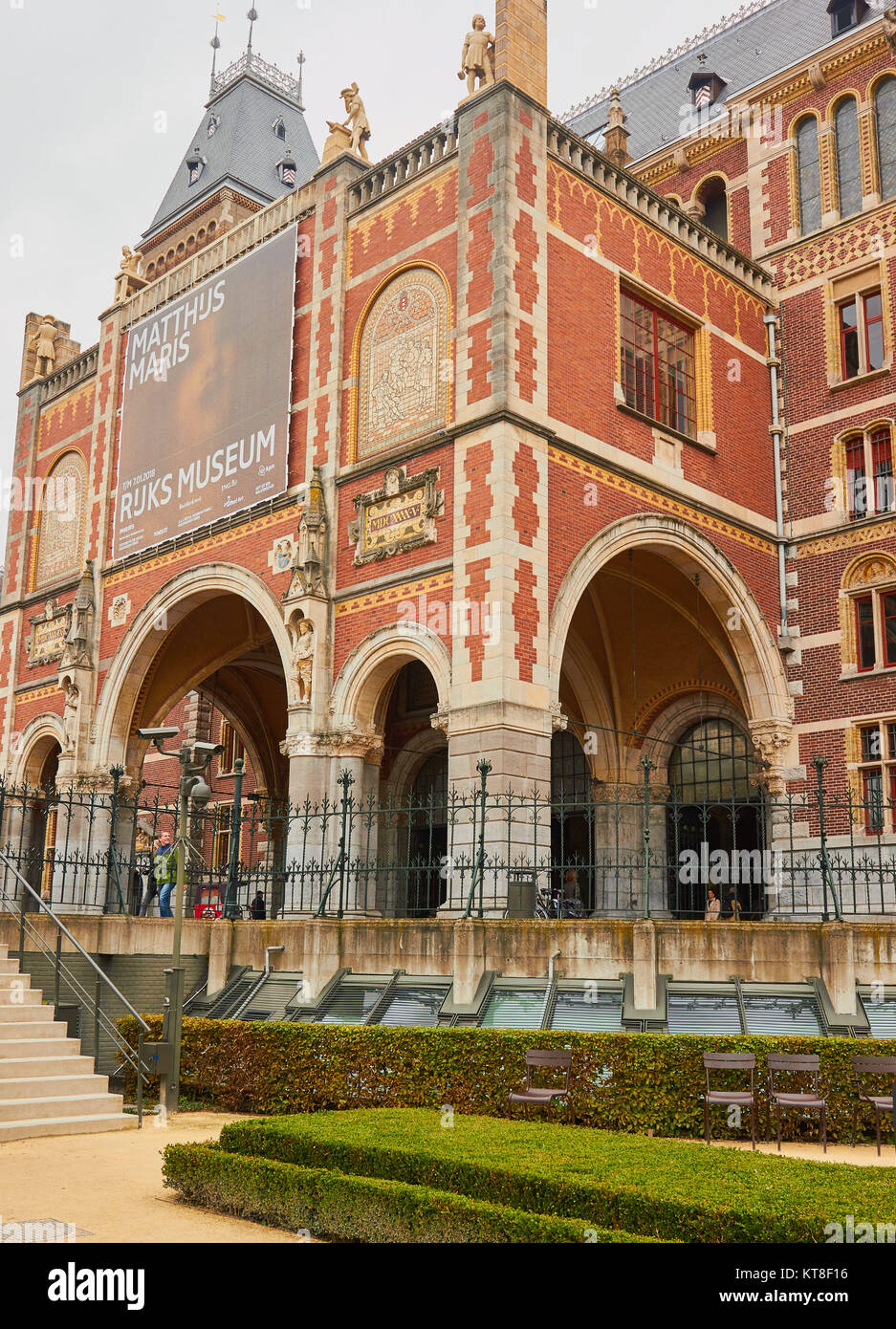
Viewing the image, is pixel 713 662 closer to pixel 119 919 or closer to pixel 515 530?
pixel 515 530

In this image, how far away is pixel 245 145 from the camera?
44.8 meters

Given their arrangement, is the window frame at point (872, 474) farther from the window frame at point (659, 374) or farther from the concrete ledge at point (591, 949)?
the concrete ledge at point (591, 949)

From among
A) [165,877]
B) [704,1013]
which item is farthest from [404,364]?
[704,1013]

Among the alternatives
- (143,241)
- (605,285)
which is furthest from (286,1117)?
(143,241)

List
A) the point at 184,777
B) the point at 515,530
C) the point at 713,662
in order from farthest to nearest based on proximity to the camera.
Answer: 1. the point at 713,662
2. the point at 515,530
3. the point at 184,777

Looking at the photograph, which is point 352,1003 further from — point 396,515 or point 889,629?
point 889,629

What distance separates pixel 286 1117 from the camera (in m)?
8.98

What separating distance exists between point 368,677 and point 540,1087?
9566 mm

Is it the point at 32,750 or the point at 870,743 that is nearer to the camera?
the point at 870,743

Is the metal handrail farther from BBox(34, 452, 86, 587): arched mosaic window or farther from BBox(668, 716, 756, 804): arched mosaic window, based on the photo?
BBox(34, 452, 86, 587): arched mosaic window

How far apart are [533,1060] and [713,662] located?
14.6 metres

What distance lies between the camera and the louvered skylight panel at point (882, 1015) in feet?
37.7

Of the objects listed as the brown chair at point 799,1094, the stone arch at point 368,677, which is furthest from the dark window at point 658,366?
the brown chair at point 799,1094

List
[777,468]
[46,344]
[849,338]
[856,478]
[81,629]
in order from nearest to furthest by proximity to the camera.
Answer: [856,478]
[849,338]
[777,468]
[81,629]
[46,344]
